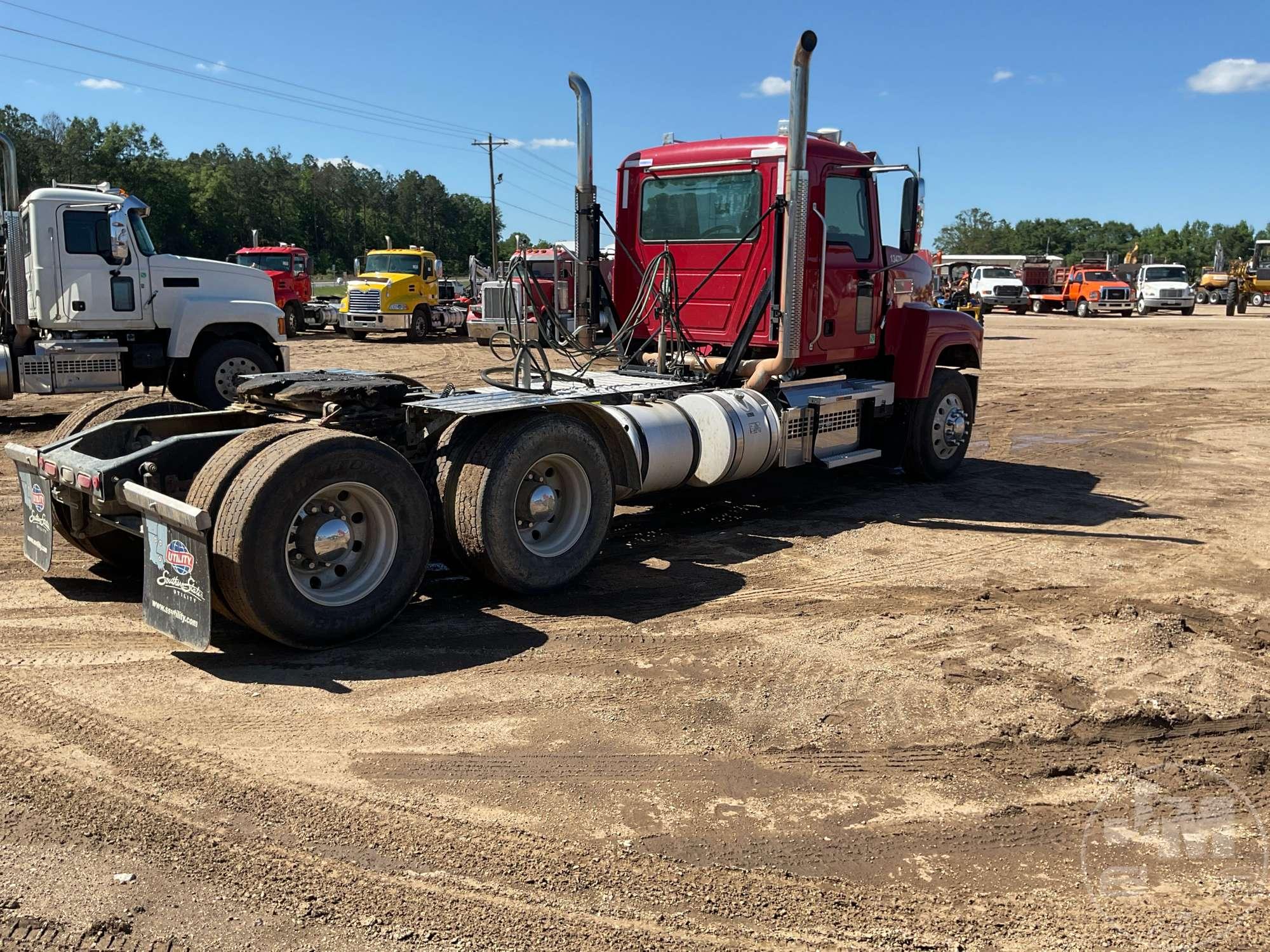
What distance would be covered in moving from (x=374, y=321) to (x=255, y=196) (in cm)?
7320

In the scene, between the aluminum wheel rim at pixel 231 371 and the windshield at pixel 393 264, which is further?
the windshield at pixel 393 264

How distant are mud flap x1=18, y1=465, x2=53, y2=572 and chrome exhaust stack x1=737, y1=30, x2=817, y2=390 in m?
5.14

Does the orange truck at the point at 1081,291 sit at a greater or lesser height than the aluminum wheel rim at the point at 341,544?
greater

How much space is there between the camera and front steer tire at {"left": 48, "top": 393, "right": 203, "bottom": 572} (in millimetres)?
6285

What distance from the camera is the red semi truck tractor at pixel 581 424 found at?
526 centimetres

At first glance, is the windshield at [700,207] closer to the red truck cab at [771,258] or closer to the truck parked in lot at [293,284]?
the red truck cab at [771,258]

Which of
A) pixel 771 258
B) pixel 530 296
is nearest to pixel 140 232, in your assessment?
pixel 530 296

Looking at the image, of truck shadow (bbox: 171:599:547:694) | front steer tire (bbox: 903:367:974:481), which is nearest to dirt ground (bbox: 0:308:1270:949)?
truck shadow (bbox: 171:599:547:694)

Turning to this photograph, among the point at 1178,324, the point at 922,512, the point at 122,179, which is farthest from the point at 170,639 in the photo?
the point at 122,179

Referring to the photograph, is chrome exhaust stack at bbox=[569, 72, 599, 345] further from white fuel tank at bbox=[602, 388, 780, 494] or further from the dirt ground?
the dirt ground

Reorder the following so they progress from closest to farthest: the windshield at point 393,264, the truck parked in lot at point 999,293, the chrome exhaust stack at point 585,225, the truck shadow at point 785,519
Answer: the truck shadow at point 785,519 → the chrome exhaust stack at point 585,225 → the windshield at point 393,264 → the truck parked in lot at point 999,293

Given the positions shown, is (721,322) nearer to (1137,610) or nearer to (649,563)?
(649,563)

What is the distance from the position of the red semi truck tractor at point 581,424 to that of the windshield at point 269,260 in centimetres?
2361

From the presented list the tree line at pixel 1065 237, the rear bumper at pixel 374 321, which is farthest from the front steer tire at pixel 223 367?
the tree line at pixel 1065 237
